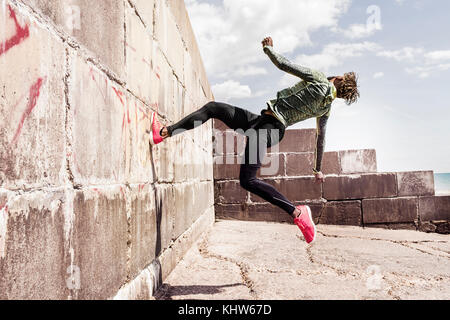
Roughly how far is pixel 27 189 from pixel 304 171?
4.91 metres

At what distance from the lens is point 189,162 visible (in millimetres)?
3398

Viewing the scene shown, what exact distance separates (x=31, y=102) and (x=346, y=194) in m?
5.14

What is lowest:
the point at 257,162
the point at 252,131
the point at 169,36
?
the point at 257,162

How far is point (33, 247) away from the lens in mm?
898

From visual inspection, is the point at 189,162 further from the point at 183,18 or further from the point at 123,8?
the point at 123,8

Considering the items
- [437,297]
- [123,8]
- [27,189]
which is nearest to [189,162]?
[123,8]

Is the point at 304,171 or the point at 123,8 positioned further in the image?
the point at 304,171

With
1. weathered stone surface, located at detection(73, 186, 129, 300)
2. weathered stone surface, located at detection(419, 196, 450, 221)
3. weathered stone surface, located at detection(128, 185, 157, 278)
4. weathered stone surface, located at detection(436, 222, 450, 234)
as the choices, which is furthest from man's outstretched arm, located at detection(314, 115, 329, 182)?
weathered stone surface, located at detection(436, 222, 450, 234)

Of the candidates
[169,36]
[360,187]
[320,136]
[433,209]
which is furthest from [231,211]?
[169,36]

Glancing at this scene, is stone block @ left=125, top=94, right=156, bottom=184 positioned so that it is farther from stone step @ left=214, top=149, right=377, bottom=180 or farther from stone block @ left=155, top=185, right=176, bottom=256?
stone step @ left=214, top=149, right=377, bottom=180

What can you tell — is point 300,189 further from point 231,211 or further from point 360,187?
point 231,211

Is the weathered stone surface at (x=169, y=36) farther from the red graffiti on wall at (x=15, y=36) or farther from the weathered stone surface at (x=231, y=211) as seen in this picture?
the weathered stone surface at (x=231, y=211)

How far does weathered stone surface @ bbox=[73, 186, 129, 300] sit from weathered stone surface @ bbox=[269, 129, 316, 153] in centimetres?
424

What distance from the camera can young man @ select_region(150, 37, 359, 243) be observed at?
2.35 meters
